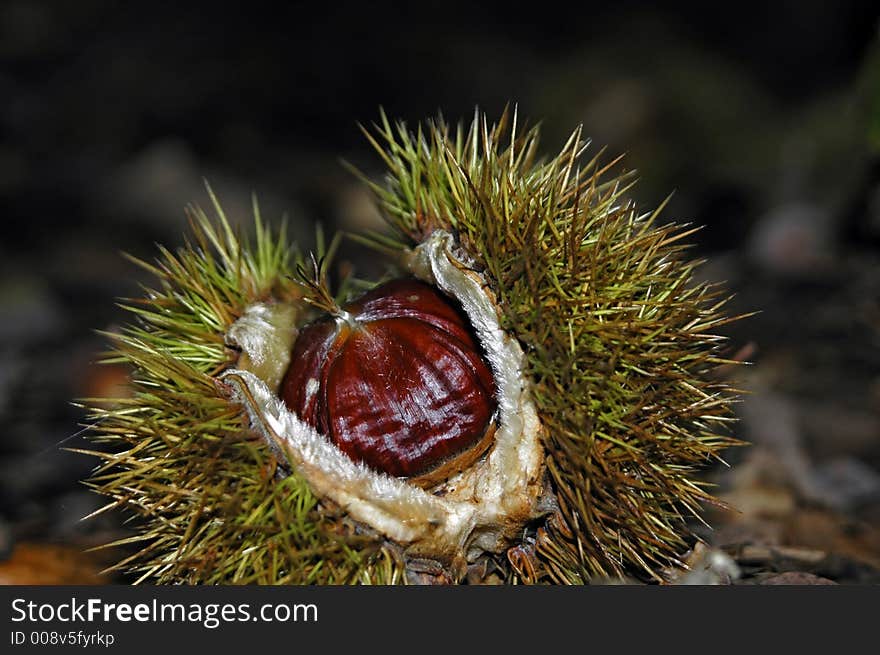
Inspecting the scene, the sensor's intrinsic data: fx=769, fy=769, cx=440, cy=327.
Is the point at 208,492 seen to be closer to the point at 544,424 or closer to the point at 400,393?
the point at 400,393

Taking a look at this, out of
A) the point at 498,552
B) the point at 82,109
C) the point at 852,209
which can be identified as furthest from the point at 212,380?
the point at 852,209

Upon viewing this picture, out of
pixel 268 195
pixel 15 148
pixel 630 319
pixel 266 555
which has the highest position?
pixel 15 148

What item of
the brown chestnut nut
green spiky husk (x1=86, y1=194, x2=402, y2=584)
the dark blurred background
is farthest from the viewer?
the dark blurred background

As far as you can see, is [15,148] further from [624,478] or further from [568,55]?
[624,478]

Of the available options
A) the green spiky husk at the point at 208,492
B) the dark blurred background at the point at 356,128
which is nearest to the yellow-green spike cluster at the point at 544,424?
the green spiky husk at the point at 208,492

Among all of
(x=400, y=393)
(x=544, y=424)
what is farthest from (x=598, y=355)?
(x=400, y=393)

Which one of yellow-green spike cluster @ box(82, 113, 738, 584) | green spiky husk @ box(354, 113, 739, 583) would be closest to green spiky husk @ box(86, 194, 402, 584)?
yellow-green spike cluster @ box(82, 113, 738, 584)

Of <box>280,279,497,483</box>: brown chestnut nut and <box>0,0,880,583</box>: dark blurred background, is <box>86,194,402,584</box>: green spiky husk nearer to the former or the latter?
<box>280,279,497,483</box>: brown chestnut nut
